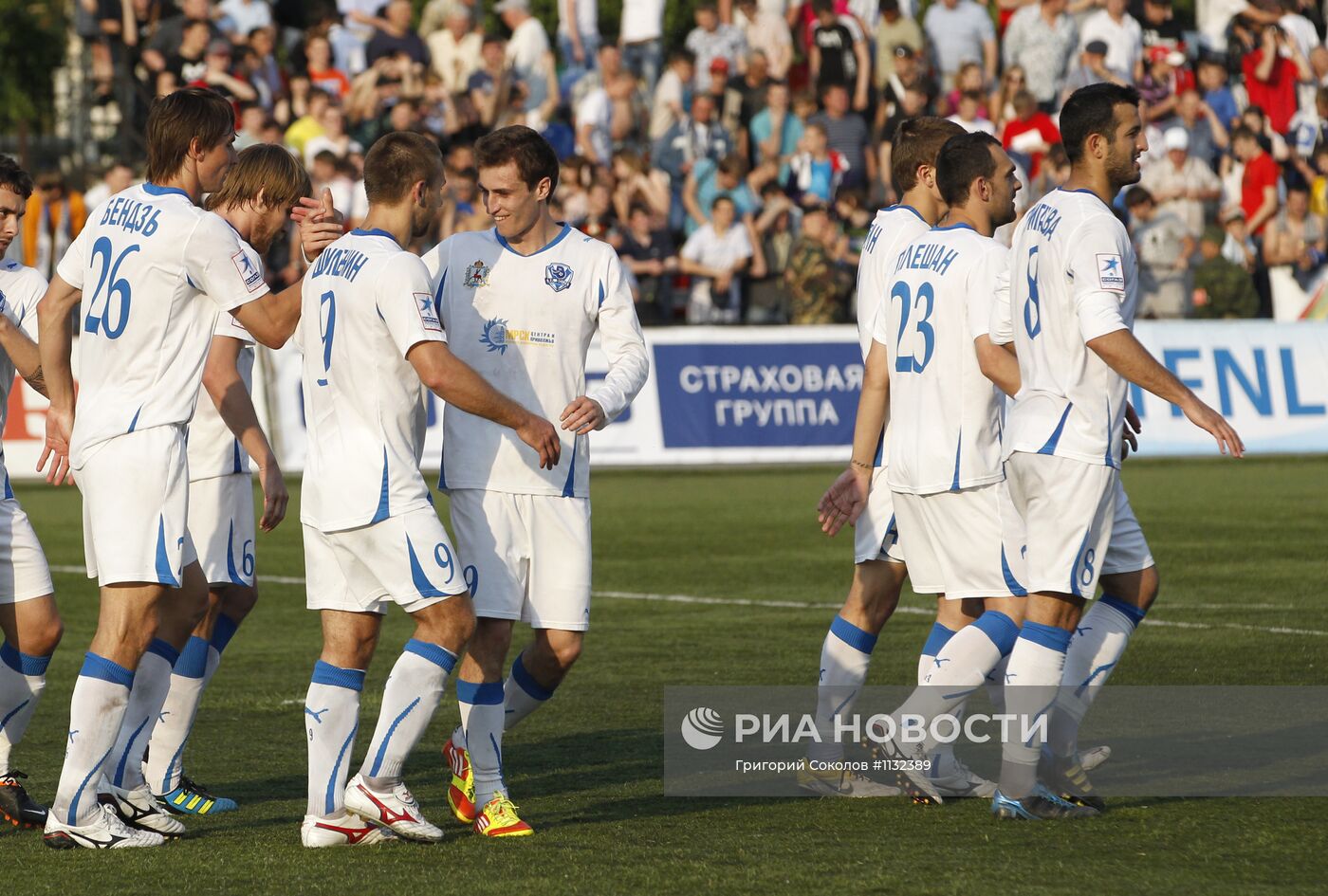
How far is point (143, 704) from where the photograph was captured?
6.53 m

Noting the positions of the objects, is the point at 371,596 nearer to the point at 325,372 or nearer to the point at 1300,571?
the point at 325,372

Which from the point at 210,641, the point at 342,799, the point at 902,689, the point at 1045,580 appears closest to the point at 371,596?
the point at 342,799

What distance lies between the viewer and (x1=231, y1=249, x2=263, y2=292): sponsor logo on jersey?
19.2 ft

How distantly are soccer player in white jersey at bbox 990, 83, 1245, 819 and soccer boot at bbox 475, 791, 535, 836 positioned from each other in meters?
1.50

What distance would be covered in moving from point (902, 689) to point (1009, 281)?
9.41 ft

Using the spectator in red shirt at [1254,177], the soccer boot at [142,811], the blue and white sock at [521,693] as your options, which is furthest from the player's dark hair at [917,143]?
the spectator in red shirt at [1254,177]

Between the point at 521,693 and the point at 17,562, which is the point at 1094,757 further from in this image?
the point at 17,562

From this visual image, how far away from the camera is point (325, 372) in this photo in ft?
19.2

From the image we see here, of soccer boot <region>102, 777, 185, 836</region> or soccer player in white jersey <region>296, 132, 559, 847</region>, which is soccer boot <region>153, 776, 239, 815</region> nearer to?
soccer boot <region>102, 777, 185, 836</region>

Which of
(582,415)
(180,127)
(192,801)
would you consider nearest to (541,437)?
(582,415)

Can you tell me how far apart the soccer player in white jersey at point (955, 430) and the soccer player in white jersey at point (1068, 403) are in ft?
0.97

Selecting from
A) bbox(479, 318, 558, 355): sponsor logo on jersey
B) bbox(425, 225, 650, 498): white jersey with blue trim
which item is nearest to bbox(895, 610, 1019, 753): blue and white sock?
bbox(425, 225, 650, 498): white jersey with blue trim

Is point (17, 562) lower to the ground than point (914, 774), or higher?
higher

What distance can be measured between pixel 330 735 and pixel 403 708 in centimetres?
23
